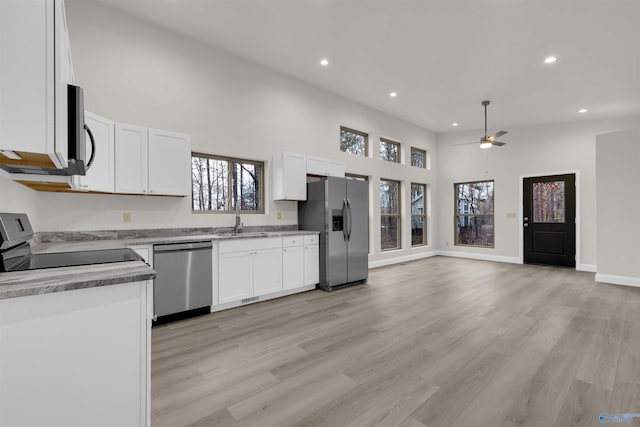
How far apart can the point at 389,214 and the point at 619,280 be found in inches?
165

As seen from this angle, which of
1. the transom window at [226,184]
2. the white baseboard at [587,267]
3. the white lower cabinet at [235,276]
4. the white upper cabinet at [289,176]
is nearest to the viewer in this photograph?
the white lower cabinet at [235,276]

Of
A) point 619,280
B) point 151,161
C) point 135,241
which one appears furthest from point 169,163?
point 619,280

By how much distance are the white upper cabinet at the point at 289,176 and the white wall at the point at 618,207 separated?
5.26 m

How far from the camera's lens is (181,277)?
10.8 feet

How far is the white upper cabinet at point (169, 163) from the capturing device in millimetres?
3408

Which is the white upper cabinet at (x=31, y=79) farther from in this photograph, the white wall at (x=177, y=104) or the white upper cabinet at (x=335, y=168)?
the white upper cabinet at (x=335, y=168)

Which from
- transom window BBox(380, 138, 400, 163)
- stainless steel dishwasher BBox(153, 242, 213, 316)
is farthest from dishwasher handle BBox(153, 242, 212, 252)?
transom window BBox(380, 138, 400, 163)

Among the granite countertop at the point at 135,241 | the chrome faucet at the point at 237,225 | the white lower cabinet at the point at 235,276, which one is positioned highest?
the chrome faucet at the point at 237,225

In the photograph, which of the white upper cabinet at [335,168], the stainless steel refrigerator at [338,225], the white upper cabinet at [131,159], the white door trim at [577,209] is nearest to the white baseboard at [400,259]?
the stainless steel refrigerator at [338,225]

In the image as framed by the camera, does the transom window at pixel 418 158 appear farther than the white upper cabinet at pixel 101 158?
Yes

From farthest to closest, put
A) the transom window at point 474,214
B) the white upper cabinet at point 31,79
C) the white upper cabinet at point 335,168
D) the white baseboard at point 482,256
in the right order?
the transom window at point 474,214
the white baseboard at point 482,256
the white upper cabinet at point 335,168
the white upper cabinet at point 31,79

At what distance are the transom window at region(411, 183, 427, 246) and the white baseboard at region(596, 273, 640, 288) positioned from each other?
12.1 feet

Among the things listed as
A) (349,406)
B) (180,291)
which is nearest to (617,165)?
(349,406)

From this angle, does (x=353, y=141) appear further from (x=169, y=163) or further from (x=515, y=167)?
(x=515, y=167)
